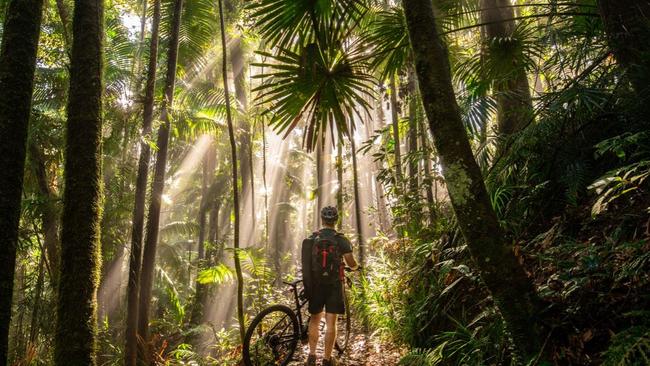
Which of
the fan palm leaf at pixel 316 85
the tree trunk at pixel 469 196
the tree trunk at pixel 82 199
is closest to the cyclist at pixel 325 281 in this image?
the fan palm leaf at pixel 316 85

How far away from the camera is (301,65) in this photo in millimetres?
3572

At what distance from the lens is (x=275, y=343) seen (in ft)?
18.3

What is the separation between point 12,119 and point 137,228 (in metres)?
4.13

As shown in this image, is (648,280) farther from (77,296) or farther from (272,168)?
(272,168)

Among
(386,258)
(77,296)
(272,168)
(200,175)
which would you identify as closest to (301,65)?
(77,296)

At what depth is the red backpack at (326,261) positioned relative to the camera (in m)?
5.20

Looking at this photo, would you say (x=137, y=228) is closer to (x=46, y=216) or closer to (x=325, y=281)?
(x=46, y=216)

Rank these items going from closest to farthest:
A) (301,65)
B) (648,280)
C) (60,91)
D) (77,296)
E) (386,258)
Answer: (648,280) < (77,296) < (301,65) < (386,258) < (60,91)

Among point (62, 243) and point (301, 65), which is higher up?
point (301, 65)

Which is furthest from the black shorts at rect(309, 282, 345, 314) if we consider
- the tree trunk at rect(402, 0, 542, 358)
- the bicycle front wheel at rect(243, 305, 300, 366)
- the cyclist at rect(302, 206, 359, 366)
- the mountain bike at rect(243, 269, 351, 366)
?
the tree trunk at rect(402, 0, 542, 358)

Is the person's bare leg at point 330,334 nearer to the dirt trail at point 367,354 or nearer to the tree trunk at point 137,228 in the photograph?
the dirt trail at point 367,354

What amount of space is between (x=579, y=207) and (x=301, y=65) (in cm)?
283

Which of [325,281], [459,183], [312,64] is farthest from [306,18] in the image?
[325,281]

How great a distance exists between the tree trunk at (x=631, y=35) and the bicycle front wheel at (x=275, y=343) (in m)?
4.78
